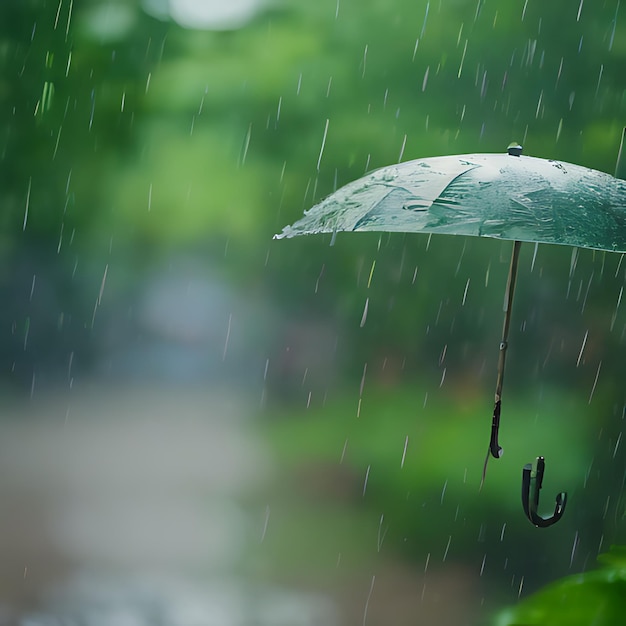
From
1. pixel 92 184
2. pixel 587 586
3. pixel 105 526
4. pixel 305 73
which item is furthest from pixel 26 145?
pixel 587 586

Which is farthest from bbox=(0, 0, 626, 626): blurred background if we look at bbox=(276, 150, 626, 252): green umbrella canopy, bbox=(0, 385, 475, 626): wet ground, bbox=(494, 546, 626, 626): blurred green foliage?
bbox=(276, 150, 626, 252): green umbrella canopy

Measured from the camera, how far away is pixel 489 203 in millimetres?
1741

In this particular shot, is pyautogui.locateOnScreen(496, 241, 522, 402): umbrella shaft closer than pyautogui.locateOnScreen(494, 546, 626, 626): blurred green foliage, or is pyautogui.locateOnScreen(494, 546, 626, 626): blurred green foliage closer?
pyautogui.locateOnScreen(494, 546, 626, 626): blurred green foliage

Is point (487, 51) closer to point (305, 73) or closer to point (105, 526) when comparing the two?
point (305, 73)

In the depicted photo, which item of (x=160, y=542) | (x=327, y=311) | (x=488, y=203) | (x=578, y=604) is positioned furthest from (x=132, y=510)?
(x=488, y=203)

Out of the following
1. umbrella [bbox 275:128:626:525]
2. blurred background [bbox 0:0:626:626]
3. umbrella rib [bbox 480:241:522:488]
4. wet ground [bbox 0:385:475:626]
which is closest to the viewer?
umbrella [bbox 275:128:626:525]

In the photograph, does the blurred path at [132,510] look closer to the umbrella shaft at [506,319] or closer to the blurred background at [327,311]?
the blurred background at [327,311]

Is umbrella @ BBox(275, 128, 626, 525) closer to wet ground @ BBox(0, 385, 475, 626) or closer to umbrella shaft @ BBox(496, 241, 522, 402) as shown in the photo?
umbrella shaft @ BBox(496, 241, 522, 402)

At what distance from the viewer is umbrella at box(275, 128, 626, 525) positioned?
1.71 m

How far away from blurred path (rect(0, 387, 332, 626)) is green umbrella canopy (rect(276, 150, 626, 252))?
11.0 feet

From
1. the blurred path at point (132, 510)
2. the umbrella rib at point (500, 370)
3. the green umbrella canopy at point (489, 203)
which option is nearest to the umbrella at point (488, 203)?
the green umbrella canopy at point (489, 203)

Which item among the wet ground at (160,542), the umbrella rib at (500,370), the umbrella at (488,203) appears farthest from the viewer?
the wet ground at (160,542)

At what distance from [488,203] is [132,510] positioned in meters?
5.75

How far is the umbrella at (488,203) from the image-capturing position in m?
1.71
